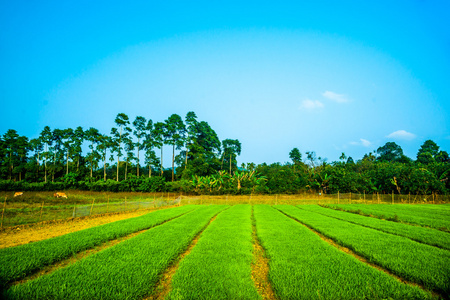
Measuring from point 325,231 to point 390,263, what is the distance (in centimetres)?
560

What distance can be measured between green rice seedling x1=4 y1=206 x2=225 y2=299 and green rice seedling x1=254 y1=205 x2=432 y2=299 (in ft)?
10.9

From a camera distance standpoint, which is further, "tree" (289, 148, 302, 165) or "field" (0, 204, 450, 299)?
"tree" (289, 148, 302, 165)

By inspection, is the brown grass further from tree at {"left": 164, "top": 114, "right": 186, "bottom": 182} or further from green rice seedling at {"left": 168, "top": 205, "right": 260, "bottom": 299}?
tree at {"left": 164, "top": 114, "right": 186, "bottom": 182}

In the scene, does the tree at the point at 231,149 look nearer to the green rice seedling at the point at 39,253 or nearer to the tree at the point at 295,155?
the tree at the point at 295,155

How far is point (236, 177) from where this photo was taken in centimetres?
5088

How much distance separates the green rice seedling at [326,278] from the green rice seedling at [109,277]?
333 cm

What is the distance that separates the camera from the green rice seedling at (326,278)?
15.4ft

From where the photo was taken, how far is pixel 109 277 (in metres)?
5.56

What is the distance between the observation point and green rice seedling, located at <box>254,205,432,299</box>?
185 inches

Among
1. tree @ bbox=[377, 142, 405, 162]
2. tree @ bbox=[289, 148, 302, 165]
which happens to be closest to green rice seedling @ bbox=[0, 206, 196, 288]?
tree @ bbox=[289, 148, 302, 165]

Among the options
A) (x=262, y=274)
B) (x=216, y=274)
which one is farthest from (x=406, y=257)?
(x=216, y=274)

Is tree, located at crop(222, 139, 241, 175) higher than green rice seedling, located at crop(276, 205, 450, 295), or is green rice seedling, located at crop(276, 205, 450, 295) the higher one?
tree, located at crop(222, 139, 241, 175)

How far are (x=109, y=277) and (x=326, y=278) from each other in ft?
18.6

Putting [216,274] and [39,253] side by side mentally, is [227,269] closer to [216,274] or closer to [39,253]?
[216,274]
